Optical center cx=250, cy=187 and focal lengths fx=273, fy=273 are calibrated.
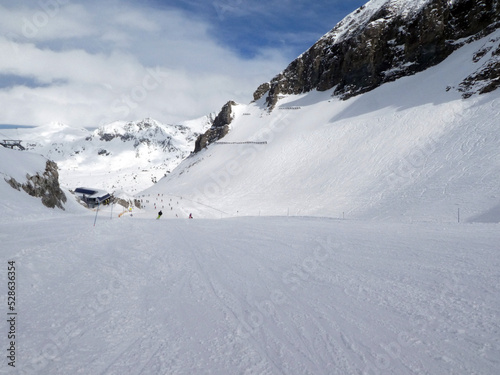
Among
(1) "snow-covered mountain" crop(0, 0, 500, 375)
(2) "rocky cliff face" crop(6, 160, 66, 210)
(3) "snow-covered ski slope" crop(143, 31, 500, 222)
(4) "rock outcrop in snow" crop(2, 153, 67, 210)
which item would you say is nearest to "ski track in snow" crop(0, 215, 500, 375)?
(1) "snow-covered mountain" crop(0, 0, 500, 375)

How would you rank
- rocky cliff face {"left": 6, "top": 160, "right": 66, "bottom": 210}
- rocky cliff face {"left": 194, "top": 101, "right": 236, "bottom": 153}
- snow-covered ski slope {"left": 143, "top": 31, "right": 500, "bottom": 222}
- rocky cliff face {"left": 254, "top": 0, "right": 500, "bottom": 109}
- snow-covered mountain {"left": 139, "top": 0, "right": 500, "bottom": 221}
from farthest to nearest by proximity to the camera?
rocky cliff face {"left": 194, "top": 101, "right": 236, "bottom": 153}, rocky cliff face {"left": 254, "top": 0, "right": 500, "bottom": 109}, snow-covered mountain {"left": 139, "top": 0, "right": 500, "bottom": 221}, snow-covered ski slope {"left": 143, "top": 31, "right": 500, "bottom": 222}, rocky cliff face {"left": 6, "top": 160, "right": 66, "bottom": 210}

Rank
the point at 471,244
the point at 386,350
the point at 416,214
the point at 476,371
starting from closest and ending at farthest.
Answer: the point at 476,371, the point at 386,350, the point at 471,244, the point at 416,214

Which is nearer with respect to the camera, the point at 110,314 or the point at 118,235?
the point at 110,314

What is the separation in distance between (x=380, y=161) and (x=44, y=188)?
39707 millimetres

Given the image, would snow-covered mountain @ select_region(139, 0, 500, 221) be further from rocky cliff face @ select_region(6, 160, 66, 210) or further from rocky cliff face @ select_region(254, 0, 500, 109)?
rocky cliff face @ select_region(6, 160, 66, 210)

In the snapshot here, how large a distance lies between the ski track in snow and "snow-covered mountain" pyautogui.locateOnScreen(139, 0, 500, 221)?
17.3 metres

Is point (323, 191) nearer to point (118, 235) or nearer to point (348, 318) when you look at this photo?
point (118, 235)

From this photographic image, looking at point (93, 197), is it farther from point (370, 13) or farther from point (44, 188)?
point (370, 13)

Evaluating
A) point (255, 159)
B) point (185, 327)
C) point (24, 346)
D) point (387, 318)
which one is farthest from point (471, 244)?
point (255, 159)

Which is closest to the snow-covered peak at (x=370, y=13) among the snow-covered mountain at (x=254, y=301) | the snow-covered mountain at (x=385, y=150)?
the snow-covered mountain at (x=385, y=150)

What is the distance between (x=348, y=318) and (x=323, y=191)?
33953 millimetres

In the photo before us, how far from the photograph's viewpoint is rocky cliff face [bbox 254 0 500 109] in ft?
187

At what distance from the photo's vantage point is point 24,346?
365 cm

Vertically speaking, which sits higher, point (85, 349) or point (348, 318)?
point (85, 349)
